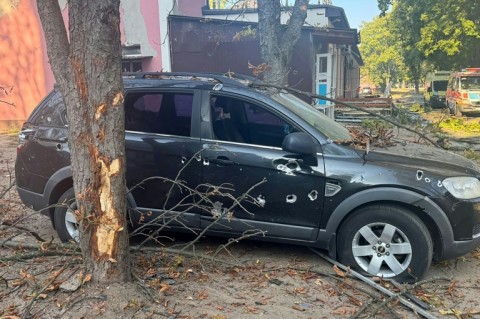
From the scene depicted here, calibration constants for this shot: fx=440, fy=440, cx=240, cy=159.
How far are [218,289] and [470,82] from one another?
22.0m

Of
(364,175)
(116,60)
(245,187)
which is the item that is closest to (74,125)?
(116,60)

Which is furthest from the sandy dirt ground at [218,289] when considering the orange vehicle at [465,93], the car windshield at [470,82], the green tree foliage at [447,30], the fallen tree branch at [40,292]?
the green tree foliage at [447,30]

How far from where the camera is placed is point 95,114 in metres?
3.04

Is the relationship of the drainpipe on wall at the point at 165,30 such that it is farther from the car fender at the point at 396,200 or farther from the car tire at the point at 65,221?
the car fender at the point at 396,200

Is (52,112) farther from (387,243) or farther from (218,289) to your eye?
(387,243)

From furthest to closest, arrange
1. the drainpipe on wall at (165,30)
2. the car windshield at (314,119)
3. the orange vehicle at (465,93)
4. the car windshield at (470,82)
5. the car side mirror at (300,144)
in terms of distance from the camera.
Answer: the car windshield at (470,82) → the orange vehicle at (465,93) → the drainpipe on wall at (165,30) → the car windshield at (314,119) → the car side mirror at (300,144)

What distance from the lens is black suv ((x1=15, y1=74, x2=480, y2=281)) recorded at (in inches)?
151

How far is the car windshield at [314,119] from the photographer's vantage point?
430 centimetres

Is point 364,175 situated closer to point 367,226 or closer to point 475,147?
point 367,226

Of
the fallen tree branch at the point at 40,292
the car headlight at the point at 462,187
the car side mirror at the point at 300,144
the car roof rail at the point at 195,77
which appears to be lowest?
the fallen tree branch at the point at 40,292

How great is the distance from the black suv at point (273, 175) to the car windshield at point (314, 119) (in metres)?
0.02

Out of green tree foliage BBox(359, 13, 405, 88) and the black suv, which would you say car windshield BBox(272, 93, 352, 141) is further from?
green tree foliage BBox(359, 13, 405, 88)

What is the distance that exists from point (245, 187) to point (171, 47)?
1019 cm

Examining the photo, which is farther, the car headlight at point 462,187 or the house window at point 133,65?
the house window at point 133,65
